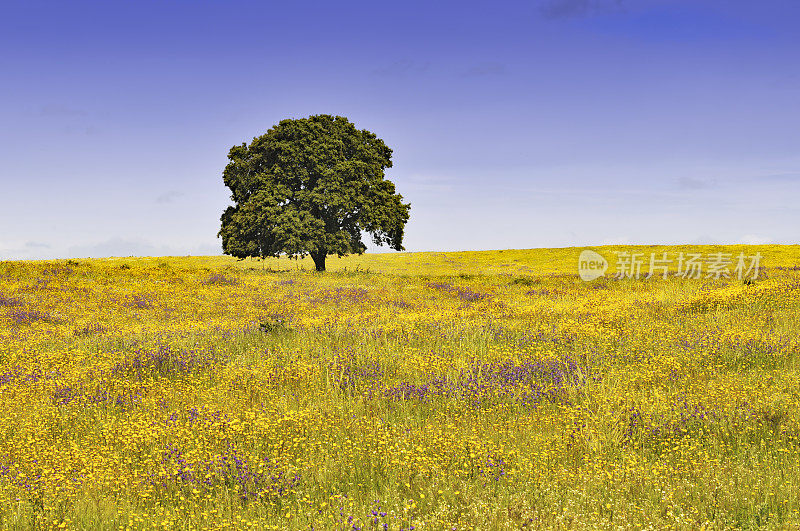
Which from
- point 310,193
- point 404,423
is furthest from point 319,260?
point 404,423

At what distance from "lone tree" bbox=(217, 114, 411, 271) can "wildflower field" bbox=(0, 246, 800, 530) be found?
19935mm

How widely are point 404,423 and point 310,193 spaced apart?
27946 millimetres

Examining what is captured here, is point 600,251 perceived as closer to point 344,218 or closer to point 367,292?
point 344,218

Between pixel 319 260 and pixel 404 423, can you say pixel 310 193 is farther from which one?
pixel 404 423

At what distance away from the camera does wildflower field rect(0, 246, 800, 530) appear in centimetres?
409

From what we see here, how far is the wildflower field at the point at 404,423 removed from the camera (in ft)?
13.4

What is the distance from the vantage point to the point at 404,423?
5.88 meters

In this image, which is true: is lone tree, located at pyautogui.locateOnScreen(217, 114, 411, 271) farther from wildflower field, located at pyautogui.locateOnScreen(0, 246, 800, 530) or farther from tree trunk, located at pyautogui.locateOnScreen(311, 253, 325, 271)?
wildflower field, located at pyautogui.locateOnScreen(0, 246, 800, 530)

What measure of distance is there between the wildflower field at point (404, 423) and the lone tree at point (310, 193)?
1994cm

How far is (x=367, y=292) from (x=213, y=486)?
15.4 m

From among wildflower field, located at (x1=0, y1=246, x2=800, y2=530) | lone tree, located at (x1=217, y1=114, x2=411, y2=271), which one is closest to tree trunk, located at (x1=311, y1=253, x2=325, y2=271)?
lone tree, located at (x1=217, y1=114, x2=411, y2=271)

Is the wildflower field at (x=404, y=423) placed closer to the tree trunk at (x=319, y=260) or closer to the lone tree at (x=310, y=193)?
the lone tree at (x=310, y=193)

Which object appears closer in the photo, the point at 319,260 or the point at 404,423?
the point at 404,423

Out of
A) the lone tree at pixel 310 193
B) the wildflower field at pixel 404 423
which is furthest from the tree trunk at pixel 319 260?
the wildflower field at pixel 404 423
